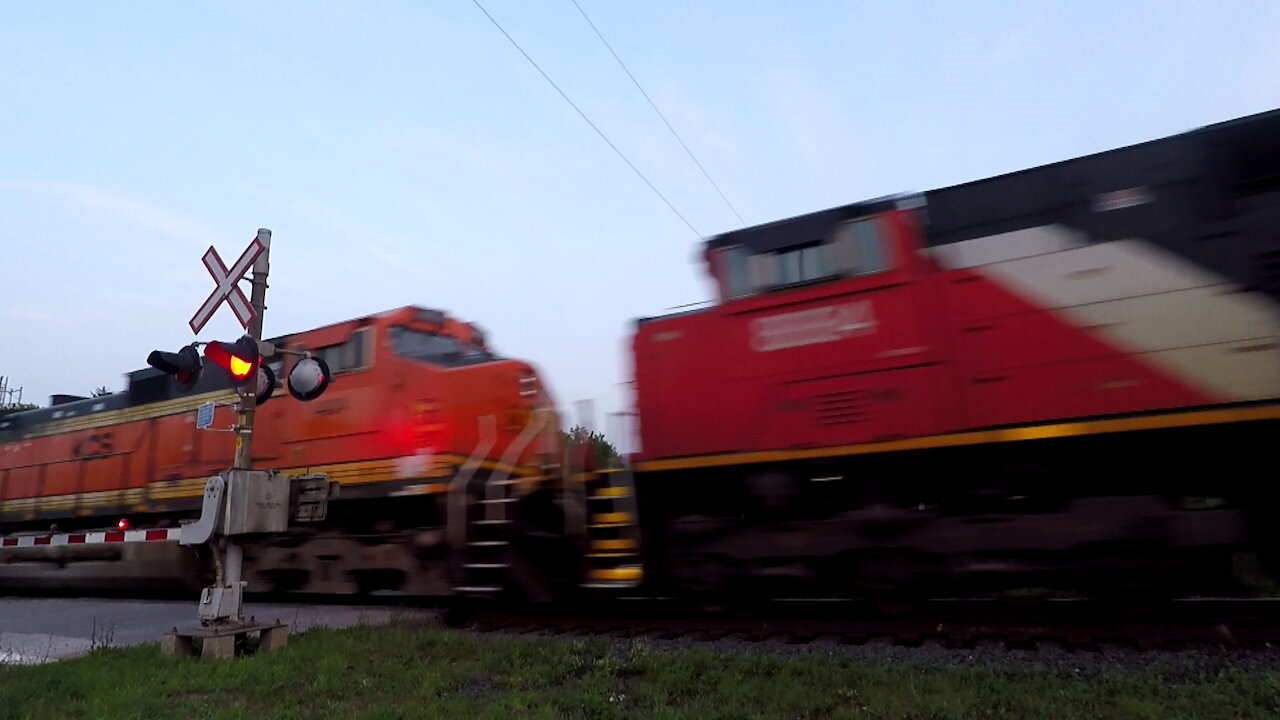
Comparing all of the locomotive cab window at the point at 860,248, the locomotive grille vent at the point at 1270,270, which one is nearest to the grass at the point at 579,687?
the locomotive grille vent at the point at 1270,270

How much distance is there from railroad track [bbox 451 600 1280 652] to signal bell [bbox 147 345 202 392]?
129 inches

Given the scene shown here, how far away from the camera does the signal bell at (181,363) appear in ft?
19.3

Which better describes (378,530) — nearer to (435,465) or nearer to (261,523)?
(435,465)

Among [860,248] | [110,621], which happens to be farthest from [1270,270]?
[110,621]

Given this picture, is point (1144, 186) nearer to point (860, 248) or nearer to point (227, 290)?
point (860, 248)

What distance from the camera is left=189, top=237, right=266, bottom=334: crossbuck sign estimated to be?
6.39 meters

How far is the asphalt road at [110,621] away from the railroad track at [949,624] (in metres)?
1.56

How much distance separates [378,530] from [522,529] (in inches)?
87.8

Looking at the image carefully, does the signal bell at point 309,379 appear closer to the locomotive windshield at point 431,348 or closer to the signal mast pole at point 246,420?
the signal mast pole at point 246,420

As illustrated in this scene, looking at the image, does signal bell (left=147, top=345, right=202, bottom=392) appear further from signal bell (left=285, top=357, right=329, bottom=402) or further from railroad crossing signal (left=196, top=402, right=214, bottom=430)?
signal bell (left=285, top=357, right=329, bottom=402)

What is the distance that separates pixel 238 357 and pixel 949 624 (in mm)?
6075

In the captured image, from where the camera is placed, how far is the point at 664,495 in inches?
289

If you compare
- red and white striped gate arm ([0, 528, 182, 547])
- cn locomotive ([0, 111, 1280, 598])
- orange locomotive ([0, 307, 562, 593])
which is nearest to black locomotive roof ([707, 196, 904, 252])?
cn locomotive ([0, 111, 1280, 598])

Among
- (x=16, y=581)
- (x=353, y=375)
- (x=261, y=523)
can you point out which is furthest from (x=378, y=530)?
(x=16, y=581)
